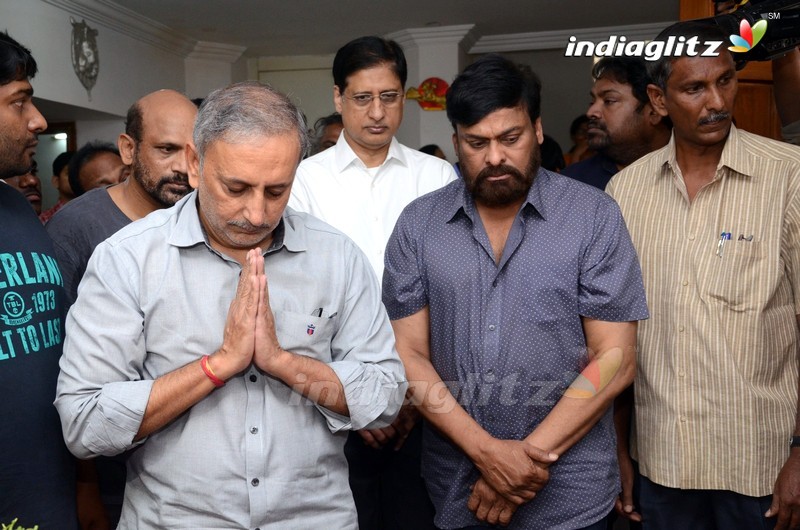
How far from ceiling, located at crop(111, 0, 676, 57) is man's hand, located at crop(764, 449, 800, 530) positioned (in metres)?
6.65

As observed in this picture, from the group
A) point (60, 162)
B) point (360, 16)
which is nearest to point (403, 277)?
point (60, 162)

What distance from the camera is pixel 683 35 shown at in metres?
2.45

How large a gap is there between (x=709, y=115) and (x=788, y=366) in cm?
74

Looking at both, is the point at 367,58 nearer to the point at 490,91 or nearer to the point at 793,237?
the point at 490,91

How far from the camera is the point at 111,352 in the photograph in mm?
1541

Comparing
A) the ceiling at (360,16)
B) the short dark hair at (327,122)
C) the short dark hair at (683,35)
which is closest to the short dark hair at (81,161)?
the short dark hair at (327,122)

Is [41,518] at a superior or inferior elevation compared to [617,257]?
inferior

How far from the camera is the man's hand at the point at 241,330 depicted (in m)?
1.53

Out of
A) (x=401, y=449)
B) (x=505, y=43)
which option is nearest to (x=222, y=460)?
(x=401, y=449)

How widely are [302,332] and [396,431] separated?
34.2 inches

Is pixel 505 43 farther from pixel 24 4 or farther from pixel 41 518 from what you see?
pixel 41 518

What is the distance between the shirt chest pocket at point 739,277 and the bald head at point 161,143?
1.62 meters

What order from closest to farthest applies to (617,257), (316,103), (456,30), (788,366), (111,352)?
1. (111,352)
2. (617,257)
3. (788,366)
4. (456,30)
5. (316,103)

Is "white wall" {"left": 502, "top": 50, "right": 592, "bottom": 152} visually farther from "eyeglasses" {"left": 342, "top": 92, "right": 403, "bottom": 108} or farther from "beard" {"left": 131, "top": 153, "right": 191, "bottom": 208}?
"beard" {"left": 131, "top": 153, "right": 191, "bottom": 208}
